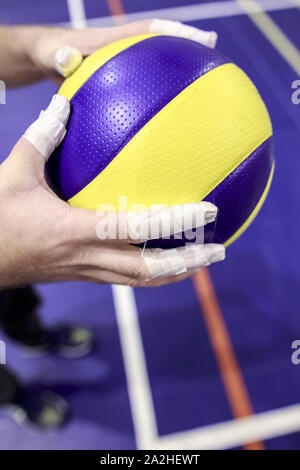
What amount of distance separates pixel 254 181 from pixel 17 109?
9.14 ft

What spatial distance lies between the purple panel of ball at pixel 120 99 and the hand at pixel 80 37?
0.20 meters

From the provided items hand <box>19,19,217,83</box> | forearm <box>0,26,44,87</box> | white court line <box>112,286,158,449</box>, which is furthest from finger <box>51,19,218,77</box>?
white court line <box>112,286,158,449</box>

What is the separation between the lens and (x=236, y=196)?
0.98 metres

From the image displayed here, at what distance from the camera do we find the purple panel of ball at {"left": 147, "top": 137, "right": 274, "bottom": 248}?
3.14 feet

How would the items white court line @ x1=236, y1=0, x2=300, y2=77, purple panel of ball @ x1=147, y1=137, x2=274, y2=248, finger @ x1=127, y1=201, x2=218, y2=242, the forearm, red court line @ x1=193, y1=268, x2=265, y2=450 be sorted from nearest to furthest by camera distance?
finger @ x1=127, y1=201, x2=218, y2=242 < purple panel of ball @ x1=147, y1=137, x2=274, y2=248 < the forearm < red court line @ x1=193, y1=268, x2=265, y2=450 < white court line @ x1=236, y1=0, x2=300, y2=77

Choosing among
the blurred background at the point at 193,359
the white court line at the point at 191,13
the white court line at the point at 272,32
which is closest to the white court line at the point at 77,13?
the white court line at the point at 191,13

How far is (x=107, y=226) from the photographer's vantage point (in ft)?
2.81

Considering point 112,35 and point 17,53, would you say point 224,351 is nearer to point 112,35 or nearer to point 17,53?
point 112,35

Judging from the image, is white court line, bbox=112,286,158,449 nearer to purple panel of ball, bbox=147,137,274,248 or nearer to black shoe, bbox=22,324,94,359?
black shoe, bbox=22,324,94,359

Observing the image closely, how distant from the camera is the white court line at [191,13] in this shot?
4.08m

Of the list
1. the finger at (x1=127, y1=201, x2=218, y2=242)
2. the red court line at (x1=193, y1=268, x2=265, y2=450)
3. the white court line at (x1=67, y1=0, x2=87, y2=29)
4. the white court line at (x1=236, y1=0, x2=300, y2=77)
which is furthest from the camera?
the white court line at (x1=67, y1=0, x2=87, y2=29)

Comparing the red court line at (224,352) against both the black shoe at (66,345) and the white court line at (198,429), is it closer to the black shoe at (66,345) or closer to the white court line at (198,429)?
the white court line at (198,429)

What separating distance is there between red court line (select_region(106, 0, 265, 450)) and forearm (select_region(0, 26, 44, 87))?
1.36 m
